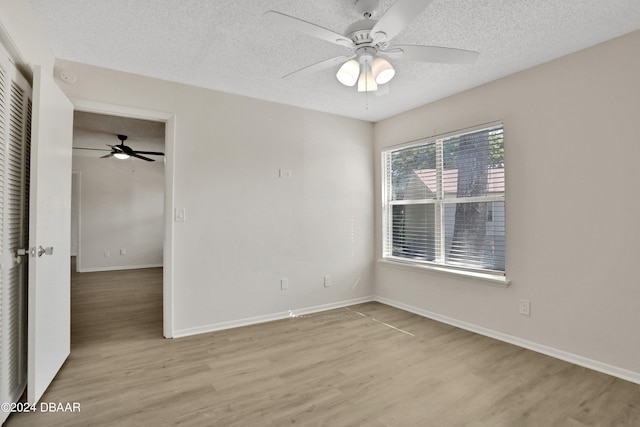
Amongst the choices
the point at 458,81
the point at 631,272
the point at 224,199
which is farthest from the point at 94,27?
the point at 631,272

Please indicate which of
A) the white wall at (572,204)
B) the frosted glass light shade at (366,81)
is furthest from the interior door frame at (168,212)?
the white wall at (572,204)

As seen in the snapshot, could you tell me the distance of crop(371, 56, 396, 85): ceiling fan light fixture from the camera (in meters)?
2.05

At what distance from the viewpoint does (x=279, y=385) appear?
2.15m

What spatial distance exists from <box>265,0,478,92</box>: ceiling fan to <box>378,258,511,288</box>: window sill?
2006 millimetres

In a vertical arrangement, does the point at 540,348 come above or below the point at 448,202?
below

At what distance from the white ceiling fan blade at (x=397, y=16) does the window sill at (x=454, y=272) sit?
93.0 inches

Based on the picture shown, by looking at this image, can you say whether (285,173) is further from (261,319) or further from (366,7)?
(366,7)

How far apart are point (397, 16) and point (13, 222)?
241 centimetres

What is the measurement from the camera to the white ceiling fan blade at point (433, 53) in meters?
1.76

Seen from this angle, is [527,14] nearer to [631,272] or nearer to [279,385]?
[631,272]

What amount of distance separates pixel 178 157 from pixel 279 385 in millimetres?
2220

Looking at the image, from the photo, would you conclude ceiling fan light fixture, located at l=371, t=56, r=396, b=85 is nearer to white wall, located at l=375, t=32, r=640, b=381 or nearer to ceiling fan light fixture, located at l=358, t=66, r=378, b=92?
ceiling fan light fixture, located at l=358, t=66, r=378, b=92

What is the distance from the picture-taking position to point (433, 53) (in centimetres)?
180

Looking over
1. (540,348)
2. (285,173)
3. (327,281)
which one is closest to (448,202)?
(540,348)
